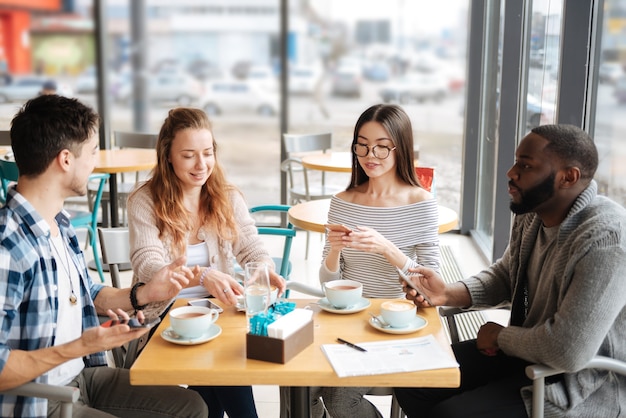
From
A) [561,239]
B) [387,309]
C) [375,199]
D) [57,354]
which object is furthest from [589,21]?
[57,354]

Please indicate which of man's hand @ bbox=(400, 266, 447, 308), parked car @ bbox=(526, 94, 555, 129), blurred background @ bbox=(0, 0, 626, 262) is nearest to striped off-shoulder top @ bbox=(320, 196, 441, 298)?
man's hand @ bbox=(400, 266, 447, 308)

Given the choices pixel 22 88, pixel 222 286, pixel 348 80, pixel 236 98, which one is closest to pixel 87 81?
pixel 22 88

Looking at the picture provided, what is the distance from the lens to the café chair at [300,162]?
5477mm

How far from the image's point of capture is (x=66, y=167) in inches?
72.6

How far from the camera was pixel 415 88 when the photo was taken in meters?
6.43

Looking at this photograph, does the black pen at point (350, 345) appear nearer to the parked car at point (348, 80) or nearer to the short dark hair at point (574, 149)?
the short dark hair at point (574, 149)

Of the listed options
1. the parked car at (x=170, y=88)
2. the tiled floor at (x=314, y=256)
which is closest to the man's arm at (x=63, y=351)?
the tiled floor at (x=314, y=256)

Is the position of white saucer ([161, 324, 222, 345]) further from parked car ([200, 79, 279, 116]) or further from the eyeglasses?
parked car ([200, 79, 279, 116])

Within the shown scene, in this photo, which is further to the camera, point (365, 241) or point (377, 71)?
point (377, 71)

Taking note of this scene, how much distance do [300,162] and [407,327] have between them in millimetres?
3671

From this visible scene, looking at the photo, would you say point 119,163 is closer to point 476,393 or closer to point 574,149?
point 476,393

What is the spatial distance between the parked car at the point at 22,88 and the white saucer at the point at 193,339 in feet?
18.1

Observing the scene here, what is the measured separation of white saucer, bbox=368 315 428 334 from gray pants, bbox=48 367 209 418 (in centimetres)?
57

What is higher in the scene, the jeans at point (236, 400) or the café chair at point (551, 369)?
the café chair at point (551, 369)
